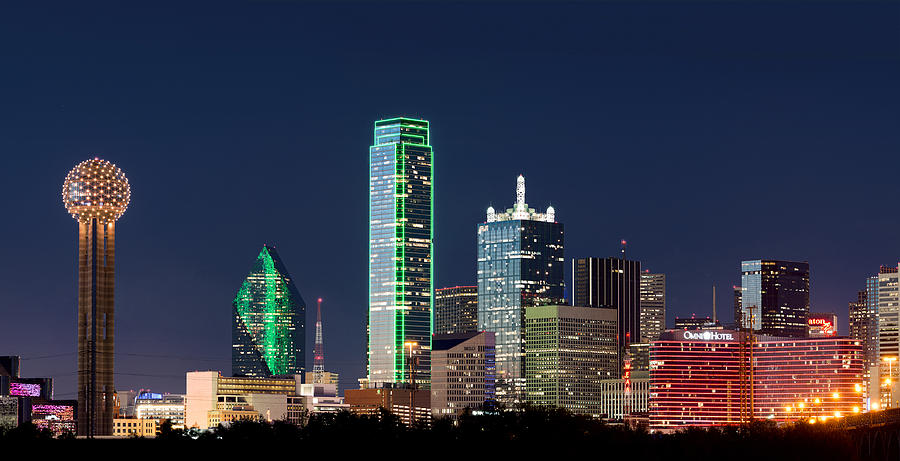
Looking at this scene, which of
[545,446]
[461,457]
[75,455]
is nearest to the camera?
[75,455]

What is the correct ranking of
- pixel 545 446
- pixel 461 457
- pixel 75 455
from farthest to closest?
pixel 545 446
pixel 461 457
pixel 75 455

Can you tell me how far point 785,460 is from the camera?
194500mm

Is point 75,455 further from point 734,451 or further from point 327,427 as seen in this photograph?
point 734,451

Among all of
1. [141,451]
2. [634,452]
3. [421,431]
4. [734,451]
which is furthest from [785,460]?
[141,451]

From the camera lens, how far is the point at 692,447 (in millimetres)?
197750

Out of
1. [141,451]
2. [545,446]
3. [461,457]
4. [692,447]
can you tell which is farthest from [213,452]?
[692,447]

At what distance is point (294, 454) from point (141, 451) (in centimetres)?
1495

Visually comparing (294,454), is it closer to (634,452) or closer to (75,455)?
(75,455)

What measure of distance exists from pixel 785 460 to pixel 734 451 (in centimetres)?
578

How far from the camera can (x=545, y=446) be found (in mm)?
187500

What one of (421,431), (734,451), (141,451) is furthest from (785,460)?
(141,451)

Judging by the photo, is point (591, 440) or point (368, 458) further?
point (591, 440)

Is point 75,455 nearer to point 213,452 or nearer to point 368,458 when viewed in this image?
point 213,452

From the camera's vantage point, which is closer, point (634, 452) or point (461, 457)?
point (461, 457)
